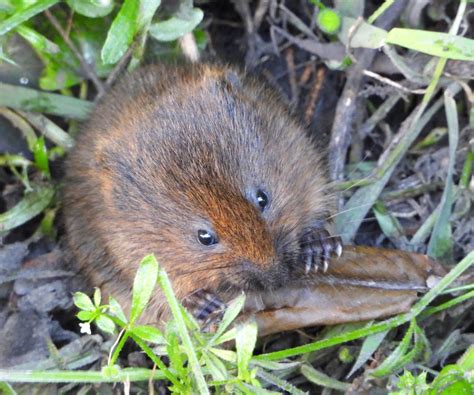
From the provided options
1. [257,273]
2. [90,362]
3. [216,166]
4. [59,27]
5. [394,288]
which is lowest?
[90,362]

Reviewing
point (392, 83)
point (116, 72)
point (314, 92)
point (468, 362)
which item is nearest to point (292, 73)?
point (314, 92)

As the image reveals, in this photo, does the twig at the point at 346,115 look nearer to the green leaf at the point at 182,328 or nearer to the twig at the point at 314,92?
the twig at the point at 314,92

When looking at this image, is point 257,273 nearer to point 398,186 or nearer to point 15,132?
point 398,186

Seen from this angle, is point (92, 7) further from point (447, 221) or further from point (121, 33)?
point (447, 221)

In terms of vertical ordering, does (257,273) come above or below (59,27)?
below

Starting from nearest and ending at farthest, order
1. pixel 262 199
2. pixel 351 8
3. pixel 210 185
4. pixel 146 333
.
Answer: pixel 146 333, pixel 210 185, pixel 262 199, pixel 351 8

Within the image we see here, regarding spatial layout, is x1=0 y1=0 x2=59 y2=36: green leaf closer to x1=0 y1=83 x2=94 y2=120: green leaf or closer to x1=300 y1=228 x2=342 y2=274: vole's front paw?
x1=0 y1=83 x2=94 y2=120: green leaf

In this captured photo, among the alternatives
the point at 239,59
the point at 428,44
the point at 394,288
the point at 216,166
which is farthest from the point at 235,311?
the point at 239,59
